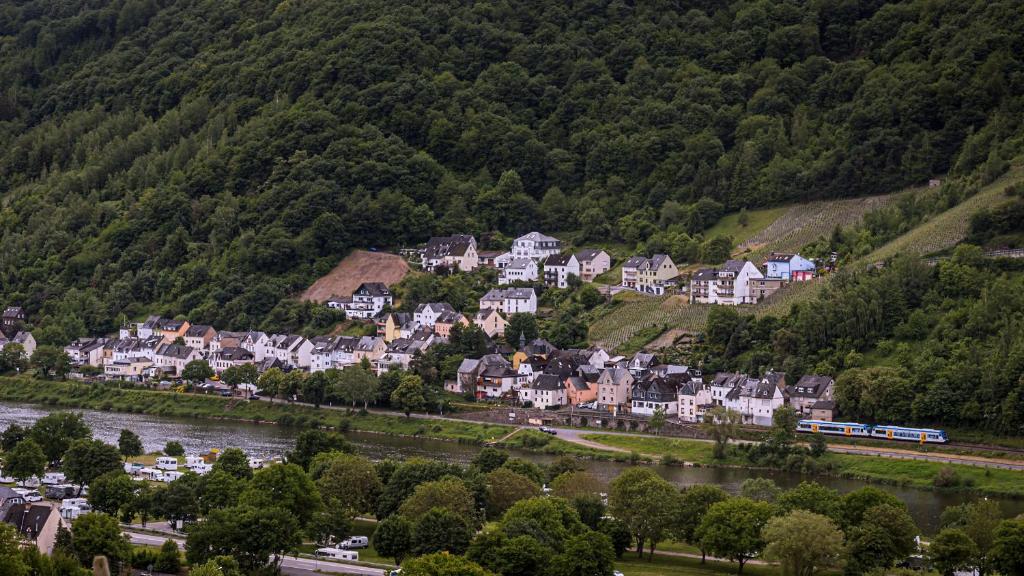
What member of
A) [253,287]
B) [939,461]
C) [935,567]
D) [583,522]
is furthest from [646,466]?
[253,287]

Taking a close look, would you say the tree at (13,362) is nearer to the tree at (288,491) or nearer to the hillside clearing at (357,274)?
the hillside clearing at (357,274)

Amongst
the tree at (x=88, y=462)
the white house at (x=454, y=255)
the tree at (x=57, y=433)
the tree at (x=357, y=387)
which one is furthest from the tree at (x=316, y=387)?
the tree at (x=88, y=462)

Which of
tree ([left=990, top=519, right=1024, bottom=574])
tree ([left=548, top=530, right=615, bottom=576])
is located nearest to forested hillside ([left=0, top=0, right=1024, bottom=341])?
tree ([left=990, top=519, right=1024, bottom=574])

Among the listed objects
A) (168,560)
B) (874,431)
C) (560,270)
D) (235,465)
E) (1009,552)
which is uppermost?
(560,270)

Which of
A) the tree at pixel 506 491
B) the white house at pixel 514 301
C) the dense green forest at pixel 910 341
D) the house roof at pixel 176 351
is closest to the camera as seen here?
the tree at pixel 506 491

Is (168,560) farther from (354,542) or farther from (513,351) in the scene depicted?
(513,351)

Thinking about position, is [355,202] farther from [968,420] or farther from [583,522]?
[583,522]

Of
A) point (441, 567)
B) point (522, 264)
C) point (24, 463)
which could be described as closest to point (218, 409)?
point (522, 264)
